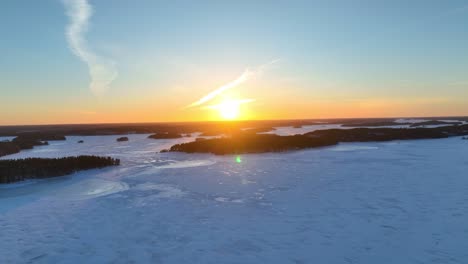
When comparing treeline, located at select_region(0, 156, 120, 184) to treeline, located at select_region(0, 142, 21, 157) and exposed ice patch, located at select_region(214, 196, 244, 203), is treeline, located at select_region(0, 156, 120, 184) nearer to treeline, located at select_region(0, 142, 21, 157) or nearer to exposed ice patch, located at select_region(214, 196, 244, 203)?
exposed ice patch, located at select_region(214, 196, 244, 203)

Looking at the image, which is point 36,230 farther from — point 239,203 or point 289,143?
point 289,143

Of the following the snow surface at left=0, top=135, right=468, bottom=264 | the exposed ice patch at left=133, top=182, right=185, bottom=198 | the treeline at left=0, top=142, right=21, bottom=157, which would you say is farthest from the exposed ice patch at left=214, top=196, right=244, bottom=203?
the treeline at left=0, top=142, right=21, bottom=157

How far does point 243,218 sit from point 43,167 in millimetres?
16191

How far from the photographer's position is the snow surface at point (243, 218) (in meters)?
7.98

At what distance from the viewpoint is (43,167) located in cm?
2088

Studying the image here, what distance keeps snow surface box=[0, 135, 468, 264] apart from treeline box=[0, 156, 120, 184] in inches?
53.4

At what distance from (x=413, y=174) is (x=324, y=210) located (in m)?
9.34

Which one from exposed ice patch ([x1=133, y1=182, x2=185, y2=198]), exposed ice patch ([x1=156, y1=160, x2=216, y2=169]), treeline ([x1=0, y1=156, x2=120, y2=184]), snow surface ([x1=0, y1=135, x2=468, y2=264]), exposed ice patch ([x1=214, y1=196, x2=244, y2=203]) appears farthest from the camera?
exposed ice patch ([x1=156, y1=160, x2=216, y2=169])

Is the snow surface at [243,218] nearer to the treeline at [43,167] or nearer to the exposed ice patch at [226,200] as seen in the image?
the exposed ice patch at [226,200]

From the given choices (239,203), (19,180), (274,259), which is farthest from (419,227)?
(19,180)

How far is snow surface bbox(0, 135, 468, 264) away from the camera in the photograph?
798 cm

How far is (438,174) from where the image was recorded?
57.9 ft

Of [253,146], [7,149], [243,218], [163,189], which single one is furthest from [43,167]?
[7,149]

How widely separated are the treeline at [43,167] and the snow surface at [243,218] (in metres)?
1.36
